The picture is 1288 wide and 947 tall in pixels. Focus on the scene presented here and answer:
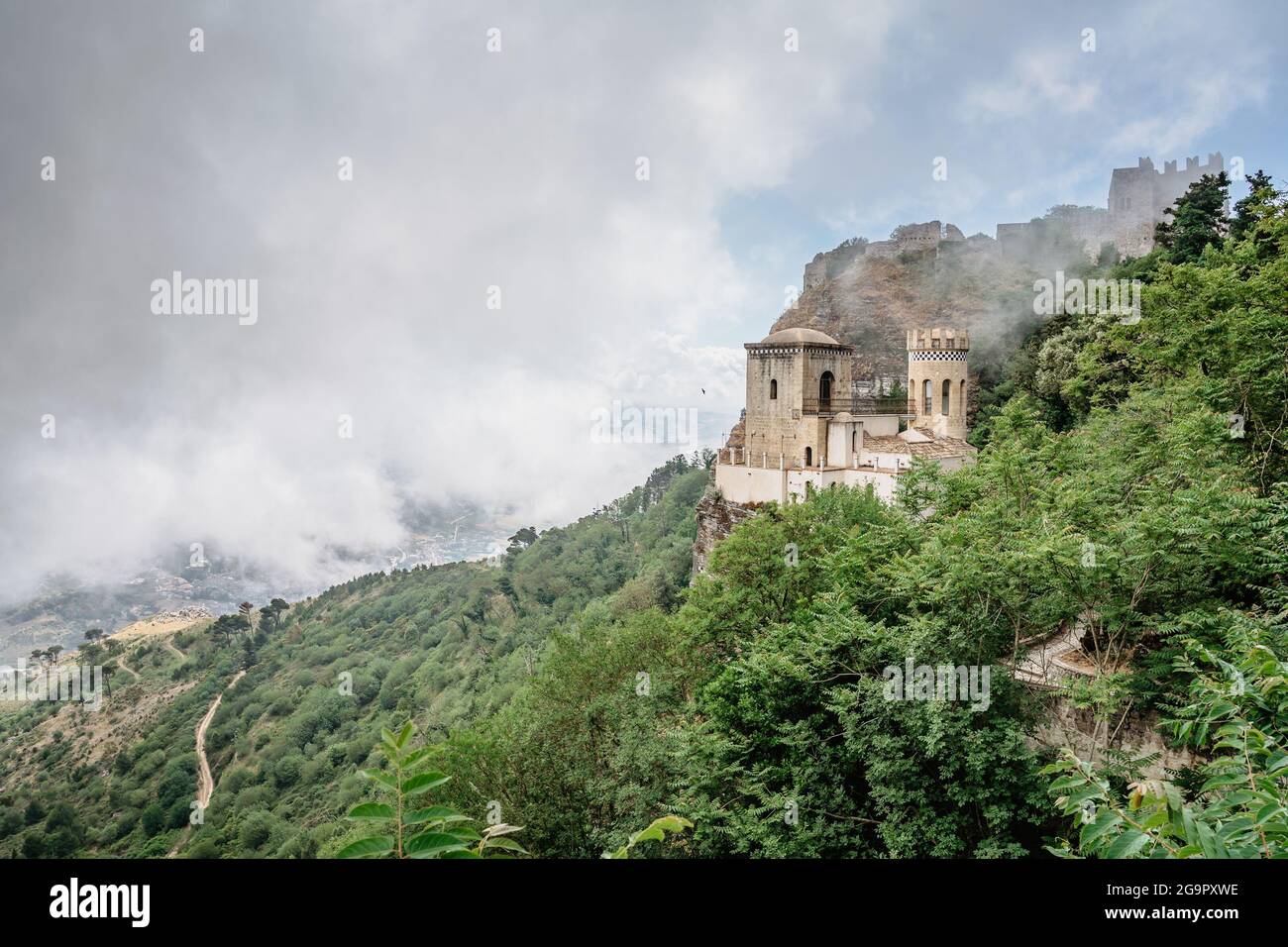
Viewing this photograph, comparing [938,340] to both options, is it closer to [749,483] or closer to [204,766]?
[749,483]

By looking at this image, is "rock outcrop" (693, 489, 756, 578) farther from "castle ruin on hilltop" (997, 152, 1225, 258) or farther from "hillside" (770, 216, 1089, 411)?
"castle ruin on hilltop" (997, 152, 1225, 258)

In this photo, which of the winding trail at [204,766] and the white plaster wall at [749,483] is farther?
the winding trail at [204,766]

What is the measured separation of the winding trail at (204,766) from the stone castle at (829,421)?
1451 inches

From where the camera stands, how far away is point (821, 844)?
1027 centimetres

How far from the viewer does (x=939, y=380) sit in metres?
32.4

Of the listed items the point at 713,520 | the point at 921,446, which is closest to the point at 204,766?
the point at 713,520

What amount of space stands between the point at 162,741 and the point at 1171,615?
6004 cm

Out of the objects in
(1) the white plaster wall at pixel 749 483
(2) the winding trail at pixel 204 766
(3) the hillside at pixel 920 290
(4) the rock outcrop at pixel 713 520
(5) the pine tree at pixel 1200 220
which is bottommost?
(2) the winding trail at pixel 204 766

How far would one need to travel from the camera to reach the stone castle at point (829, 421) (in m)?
28.5

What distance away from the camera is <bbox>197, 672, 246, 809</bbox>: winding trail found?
43906mm

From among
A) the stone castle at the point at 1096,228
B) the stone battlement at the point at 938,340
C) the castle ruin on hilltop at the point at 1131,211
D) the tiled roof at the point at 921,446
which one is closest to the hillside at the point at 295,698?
the tiled roof at the point at 921,446

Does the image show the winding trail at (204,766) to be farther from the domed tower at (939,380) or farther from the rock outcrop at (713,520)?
the domed tower at (939,380)
